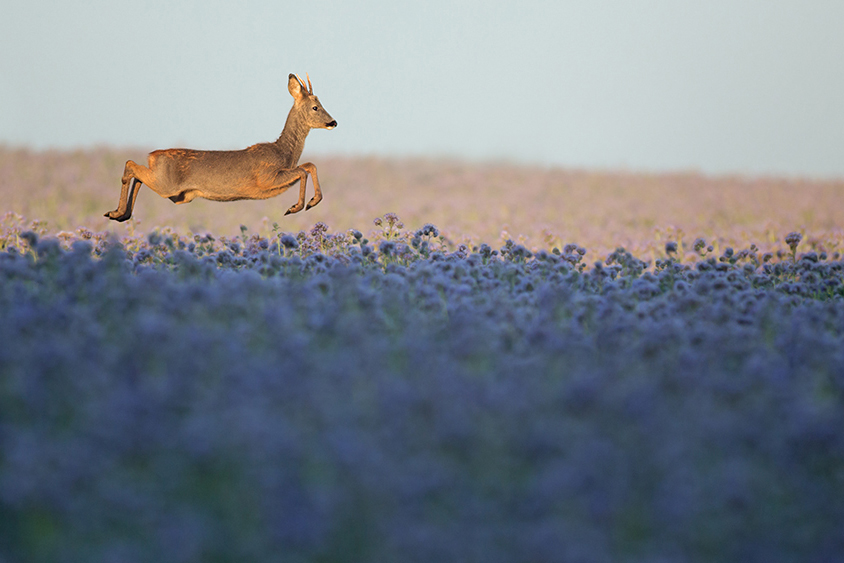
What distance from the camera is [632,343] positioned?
3.90m

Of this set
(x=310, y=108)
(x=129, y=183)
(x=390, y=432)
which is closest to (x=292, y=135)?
(x=310, y=108)

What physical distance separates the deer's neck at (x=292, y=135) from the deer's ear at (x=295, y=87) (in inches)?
4.7

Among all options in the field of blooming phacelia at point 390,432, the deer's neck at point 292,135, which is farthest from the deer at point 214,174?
the field of blooming phacelia at point 390,432

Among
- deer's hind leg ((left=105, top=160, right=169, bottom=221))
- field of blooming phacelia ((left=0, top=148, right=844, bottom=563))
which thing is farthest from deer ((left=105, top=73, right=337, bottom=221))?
field of blooming phacelia ((left=0, top=148, right=844, bottom=563))

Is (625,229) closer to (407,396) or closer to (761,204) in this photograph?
(761,204)

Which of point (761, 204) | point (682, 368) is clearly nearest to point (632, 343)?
point (682, 368)

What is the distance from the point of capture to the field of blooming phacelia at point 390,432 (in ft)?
7.22

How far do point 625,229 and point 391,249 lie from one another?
7.92 meters

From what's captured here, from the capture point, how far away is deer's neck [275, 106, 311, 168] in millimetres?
6445

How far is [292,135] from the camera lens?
6469 millimetres

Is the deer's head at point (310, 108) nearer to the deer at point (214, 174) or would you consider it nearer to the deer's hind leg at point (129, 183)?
A: the deer at point (214, 174)

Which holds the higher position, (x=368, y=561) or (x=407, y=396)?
(x=407, y=396)

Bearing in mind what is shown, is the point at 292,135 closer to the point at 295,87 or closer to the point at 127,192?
the point at 295,87

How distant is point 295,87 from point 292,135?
0.43 metres
